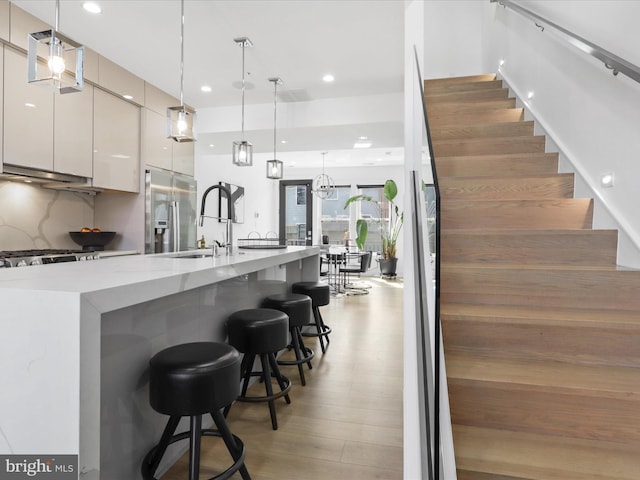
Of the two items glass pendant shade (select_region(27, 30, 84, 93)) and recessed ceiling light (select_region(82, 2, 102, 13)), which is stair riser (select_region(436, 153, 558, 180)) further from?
recessed ceiling light (select_region(82, 2, 102, 13))

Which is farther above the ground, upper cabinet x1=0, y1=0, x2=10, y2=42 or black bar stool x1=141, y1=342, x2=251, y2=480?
upper cabinet x1=0, y1=0, x2=10, y2=42

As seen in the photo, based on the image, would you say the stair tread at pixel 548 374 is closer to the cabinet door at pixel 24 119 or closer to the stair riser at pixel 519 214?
the stair riser at pixel 519 214

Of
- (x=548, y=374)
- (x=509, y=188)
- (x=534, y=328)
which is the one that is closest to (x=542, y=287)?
(x=534, y=328)

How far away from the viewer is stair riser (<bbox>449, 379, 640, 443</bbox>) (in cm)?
132

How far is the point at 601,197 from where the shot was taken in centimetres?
213

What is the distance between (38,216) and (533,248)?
449 centimetres

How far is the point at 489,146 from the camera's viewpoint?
284 cm

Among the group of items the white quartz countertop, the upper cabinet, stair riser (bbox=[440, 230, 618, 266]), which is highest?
the upper cabinet

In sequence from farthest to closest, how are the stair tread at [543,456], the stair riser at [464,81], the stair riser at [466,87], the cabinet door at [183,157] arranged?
the cabinet door at [183,157], the stair riser at [464,81], the stair riser at [466,87], the stair tread at [543,456]

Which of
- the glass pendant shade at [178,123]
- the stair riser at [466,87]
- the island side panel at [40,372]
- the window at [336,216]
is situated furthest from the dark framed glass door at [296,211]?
the island side panel at [40,372]

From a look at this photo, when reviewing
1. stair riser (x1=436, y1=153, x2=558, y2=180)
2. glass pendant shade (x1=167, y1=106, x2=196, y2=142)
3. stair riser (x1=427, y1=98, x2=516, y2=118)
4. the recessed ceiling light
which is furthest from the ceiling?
stair riser (x1=436, y1=153, x2=558, y2=180)

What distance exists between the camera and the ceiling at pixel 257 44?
10.4ft

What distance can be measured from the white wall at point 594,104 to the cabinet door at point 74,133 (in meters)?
4.00

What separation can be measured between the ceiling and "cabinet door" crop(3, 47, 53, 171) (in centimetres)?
56
